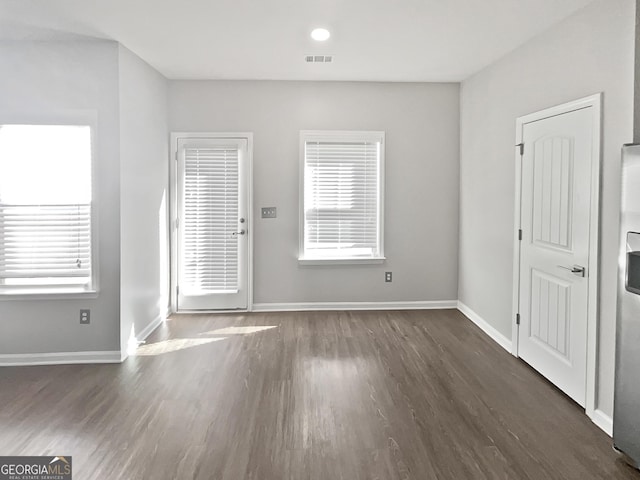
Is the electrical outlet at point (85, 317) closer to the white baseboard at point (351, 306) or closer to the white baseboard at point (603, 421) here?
the white baseboard at point (351, 306)

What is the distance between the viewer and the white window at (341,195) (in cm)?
509

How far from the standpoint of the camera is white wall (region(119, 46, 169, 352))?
3751mm

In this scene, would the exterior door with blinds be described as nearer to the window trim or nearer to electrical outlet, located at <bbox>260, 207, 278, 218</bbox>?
electrical outlet, located at <bbox>260, 207, 278, 218</bbox>

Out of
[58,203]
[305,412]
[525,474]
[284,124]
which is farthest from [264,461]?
[284,124]

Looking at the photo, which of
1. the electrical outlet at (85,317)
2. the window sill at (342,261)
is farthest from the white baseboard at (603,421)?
the electrical outlet at (85,317)

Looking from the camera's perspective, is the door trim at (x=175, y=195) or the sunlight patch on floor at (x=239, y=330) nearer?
the sunlight patch on floor at (x=239, y=330)

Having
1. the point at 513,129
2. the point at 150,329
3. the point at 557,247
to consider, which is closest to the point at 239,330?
the point at 150,329

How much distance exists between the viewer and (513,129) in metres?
3.84

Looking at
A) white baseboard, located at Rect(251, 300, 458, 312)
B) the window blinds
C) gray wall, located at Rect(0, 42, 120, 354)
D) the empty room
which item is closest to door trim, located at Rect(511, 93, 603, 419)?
the empty room

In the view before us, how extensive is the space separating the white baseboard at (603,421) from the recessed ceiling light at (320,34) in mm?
3320

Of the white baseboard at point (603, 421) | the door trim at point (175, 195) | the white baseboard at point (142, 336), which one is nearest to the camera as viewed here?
the white baseboard at point (603, 421)

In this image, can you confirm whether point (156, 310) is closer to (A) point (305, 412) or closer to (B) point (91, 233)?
(B) point (91, 233)

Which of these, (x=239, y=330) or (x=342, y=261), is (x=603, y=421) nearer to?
(x=342, y=261)

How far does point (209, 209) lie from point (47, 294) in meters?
1.93
